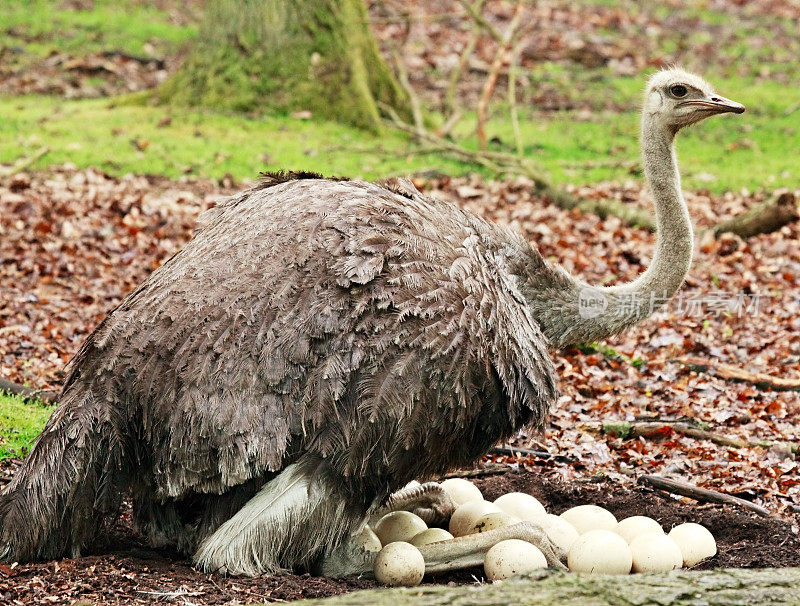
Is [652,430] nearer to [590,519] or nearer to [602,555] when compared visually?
[590,519]

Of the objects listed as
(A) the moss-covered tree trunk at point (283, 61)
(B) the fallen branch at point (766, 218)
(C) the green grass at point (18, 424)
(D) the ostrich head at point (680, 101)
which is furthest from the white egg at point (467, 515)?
(A) the moss-covered tree trunk at point (283, 61)

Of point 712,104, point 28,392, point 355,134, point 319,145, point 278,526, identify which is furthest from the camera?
point 355,134

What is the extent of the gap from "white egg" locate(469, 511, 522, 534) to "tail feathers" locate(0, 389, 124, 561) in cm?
166

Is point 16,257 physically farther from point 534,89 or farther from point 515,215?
point 534,89

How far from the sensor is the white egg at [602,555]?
4.57m

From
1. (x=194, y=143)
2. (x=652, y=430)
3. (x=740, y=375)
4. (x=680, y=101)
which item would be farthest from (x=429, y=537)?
(x=194, y=143)

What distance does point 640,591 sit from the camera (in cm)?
323

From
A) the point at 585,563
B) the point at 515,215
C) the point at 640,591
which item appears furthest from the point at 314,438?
the point at 515,215

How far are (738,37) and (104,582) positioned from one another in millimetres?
18544

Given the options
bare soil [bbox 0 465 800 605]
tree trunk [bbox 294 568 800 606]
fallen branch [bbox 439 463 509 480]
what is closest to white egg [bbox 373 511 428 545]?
bare soil [bbox 0 465 800 605]

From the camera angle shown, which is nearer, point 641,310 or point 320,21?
point 641,310

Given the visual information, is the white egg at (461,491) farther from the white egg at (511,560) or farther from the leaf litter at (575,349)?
the white egg at (511,560)

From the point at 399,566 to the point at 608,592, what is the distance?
1.53 m

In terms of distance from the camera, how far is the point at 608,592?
3213 mm
